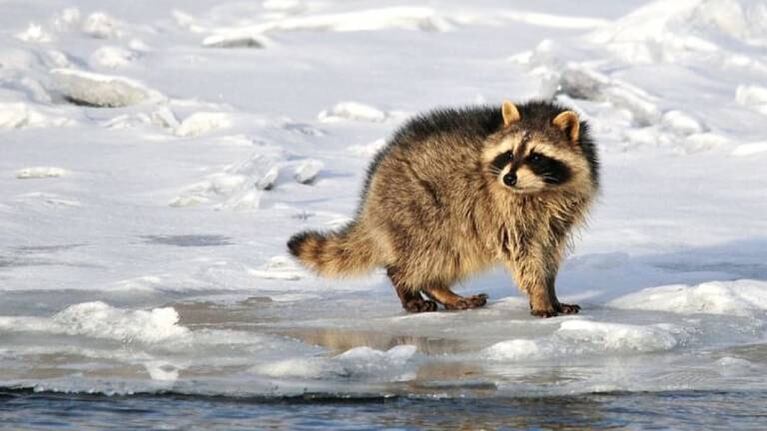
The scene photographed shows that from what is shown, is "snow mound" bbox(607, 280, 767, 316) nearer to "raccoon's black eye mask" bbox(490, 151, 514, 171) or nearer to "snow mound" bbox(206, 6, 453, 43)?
"raccoon's black eye mask" bbox(490, 151, 514, 171)

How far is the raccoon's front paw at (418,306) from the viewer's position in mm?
6641

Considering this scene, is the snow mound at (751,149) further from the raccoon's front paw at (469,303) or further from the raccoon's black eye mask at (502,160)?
the raccoon's black eye mask at (502,160)

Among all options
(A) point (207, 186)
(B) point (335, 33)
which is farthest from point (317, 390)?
(B) point (335, 33)

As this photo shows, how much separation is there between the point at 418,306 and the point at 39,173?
4.38m

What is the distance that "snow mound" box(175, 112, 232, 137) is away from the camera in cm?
Answer: 1175

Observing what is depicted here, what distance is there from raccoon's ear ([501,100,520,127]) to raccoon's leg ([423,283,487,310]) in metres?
0.82

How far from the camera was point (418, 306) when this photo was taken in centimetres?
666

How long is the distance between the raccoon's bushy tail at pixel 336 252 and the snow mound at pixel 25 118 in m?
5.37

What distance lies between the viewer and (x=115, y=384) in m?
4.84

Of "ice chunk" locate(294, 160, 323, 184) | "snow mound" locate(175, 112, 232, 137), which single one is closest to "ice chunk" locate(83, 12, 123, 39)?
"snow mound" locate(175, 112, 232, 137)

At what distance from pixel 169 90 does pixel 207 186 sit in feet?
11.7

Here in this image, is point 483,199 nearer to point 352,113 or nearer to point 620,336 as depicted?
point 620,336

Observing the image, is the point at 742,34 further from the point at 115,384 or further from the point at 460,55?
the point at 115,384

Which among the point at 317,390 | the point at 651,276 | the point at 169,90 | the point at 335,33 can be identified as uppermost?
the point at 335,33
